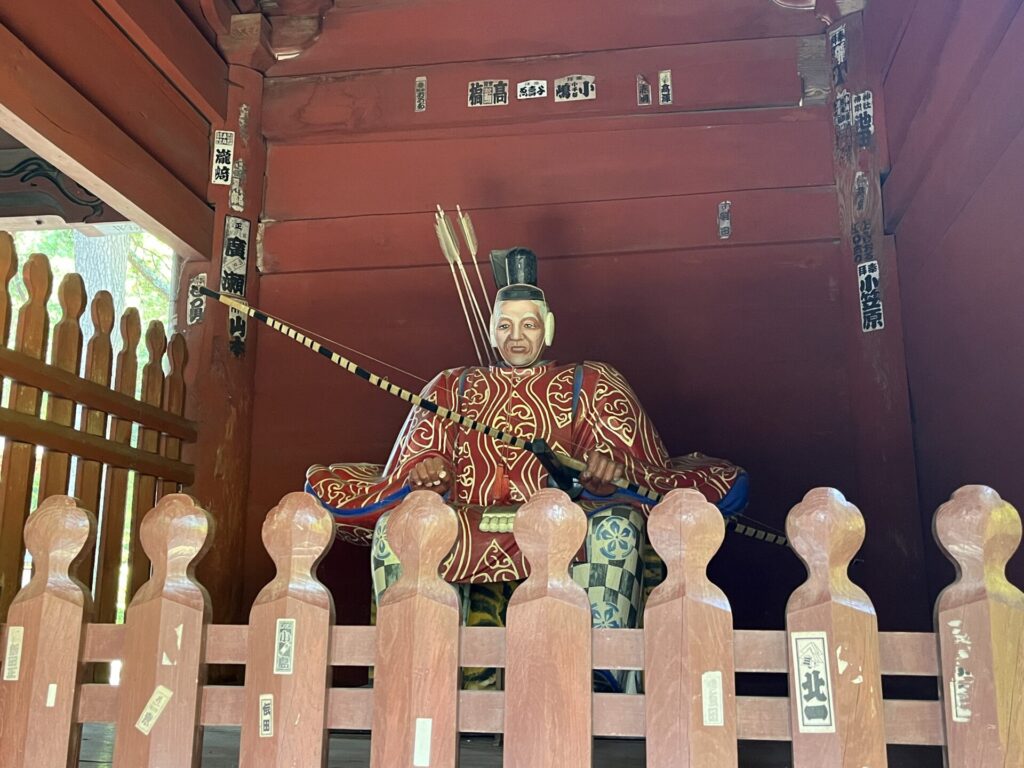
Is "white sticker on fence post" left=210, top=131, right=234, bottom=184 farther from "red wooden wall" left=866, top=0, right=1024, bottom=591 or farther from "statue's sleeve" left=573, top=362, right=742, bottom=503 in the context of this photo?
"red wooden wall" left=866, top=0, right=1024, bottom=591

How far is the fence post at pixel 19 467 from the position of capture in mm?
2184

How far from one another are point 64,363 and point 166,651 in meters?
1.43

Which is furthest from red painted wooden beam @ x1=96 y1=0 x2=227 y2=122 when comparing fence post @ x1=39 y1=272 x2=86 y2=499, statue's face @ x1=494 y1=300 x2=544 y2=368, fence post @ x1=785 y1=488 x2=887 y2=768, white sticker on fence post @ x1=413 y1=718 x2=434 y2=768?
fence post @ x1=785 y1=488 x2=887 y2=768

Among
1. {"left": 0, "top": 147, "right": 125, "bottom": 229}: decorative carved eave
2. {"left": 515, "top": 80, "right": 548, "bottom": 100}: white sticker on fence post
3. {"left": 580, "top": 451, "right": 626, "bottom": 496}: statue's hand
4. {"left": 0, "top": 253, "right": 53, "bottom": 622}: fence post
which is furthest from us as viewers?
{"left": 515, "top": 80, "right": 548, "bottom": 100}: white sticker on fence post

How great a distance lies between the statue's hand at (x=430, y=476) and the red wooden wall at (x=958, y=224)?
4.26ft

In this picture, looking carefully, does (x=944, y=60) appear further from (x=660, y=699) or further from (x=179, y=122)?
(x=179, y=122)

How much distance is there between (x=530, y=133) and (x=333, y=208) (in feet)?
2.47

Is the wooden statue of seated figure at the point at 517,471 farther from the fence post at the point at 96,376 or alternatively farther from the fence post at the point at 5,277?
the fence post at the point at 5,277

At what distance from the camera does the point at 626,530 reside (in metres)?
2.20

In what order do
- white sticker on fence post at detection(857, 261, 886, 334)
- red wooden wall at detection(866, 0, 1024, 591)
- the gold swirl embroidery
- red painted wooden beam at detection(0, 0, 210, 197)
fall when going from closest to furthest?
red wooden wall at detection(866, 0, 1024, 591)
red painted wooden beam at detection(0, 0, 210, 197)
the gold swirl embroidery
white sticker on fence post at detection(857, 261, 886, 334)

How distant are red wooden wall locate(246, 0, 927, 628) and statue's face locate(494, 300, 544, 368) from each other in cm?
60

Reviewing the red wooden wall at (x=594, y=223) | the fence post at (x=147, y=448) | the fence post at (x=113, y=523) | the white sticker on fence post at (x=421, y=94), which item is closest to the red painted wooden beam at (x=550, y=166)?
the red wooden wall at (x=594, y=223)

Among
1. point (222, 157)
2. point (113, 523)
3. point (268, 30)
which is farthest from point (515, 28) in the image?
point (113, 523)

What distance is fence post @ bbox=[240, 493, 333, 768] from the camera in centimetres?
122
